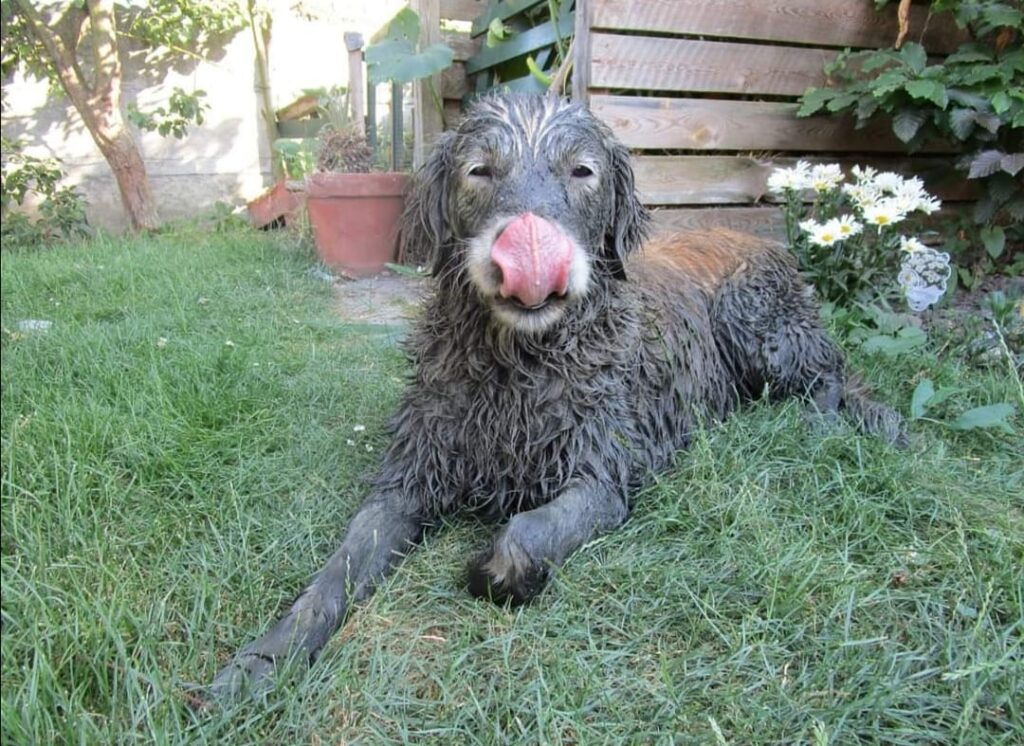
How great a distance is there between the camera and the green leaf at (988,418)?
2.43 metres

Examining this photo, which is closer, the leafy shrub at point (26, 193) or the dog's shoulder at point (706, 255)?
the leafy shrub at point (26, 193)

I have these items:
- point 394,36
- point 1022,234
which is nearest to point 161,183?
point 394,36

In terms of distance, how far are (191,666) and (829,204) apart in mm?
3783

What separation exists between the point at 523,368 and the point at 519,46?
3.66 meters

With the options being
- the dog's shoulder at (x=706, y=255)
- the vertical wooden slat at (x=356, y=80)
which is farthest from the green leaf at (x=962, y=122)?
the vertical wooden slat at (x=356, y=80)

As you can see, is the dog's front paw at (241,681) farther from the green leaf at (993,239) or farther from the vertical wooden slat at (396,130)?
the vertical wooden slat at (396,130)

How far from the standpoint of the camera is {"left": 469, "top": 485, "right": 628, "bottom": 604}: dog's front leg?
172 centimetres

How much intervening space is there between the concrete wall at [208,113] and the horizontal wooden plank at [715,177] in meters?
2.00

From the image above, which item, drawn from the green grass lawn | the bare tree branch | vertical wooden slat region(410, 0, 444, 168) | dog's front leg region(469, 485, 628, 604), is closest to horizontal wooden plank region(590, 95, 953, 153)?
vertical wooden slat region(410, 0, 444, 168)

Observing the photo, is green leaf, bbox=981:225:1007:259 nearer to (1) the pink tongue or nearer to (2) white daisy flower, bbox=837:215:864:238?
(2) white daisy flower, bbox=837:215:864:238

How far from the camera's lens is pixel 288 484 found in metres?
2.22

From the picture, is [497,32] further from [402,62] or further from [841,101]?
[841,101]

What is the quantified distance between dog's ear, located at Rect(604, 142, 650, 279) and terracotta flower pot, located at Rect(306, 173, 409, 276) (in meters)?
3.06

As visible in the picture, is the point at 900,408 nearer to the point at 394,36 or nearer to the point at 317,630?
the point at 317,630
